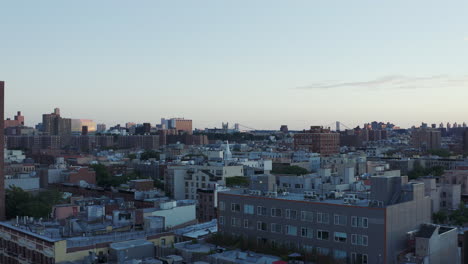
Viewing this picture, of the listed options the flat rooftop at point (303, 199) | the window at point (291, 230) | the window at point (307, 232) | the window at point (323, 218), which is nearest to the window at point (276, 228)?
the window at point (291, 230)

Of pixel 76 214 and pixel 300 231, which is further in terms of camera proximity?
pixel 76 214

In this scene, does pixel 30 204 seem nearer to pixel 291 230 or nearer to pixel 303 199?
pixel 291 230

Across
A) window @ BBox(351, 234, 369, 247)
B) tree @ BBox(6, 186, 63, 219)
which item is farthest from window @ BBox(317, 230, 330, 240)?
tree @ BBox(6, 186, 63, 219)

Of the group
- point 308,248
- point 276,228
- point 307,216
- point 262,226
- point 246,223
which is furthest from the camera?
point 246,223

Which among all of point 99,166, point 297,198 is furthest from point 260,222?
point 99,166

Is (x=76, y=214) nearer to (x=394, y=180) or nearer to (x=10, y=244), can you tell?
(x=10, y=244)

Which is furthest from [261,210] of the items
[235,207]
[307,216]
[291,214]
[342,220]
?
[342,220]

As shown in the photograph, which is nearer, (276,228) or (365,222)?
(365,222)

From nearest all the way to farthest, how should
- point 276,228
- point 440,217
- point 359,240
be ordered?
point 359,240, point 276,228, point 440,217

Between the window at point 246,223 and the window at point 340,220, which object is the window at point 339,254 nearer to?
the window at point 340,220
